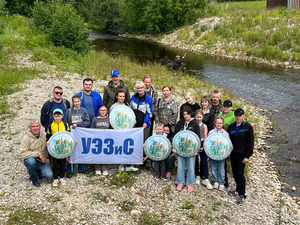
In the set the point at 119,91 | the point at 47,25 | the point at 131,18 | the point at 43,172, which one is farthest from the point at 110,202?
the point at 131,18

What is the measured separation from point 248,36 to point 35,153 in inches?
1263

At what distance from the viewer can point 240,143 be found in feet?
24.4

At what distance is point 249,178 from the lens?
31.6 ft

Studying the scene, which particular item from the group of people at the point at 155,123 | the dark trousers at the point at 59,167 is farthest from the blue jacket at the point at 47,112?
the dark trousers at the point at 59,167

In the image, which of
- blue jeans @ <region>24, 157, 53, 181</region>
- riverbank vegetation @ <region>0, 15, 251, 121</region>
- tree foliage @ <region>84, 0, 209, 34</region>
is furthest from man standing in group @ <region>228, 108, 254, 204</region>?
tree foliage @ <region>84, 0, 209, 34</region>

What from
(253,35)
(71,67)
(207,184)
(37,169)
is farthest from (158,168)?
(253,35)

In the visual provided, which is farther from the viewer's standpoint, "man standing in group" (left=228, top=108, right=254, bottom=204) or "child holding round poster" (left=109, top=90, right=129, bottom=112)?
"child holding round poster" (left=109, top=90, right=129, bottom=112)

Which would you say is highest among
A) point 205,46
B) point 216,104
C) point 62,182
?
point 205,46

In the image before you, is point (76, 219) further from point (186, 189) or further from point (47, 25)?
point (47, 25)

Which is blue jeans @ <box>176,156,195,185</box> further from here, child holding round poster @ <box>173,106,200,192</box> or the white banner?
the white banner

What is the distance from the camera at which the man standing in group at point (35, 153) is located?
7191 mm

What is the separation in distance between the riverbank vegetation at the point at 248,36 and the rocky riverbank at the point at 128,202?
925 inches

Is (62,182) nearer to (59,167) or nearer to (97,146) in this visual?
(59,167)

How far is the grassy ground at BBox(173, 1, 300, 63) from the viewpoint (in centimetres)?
3030
